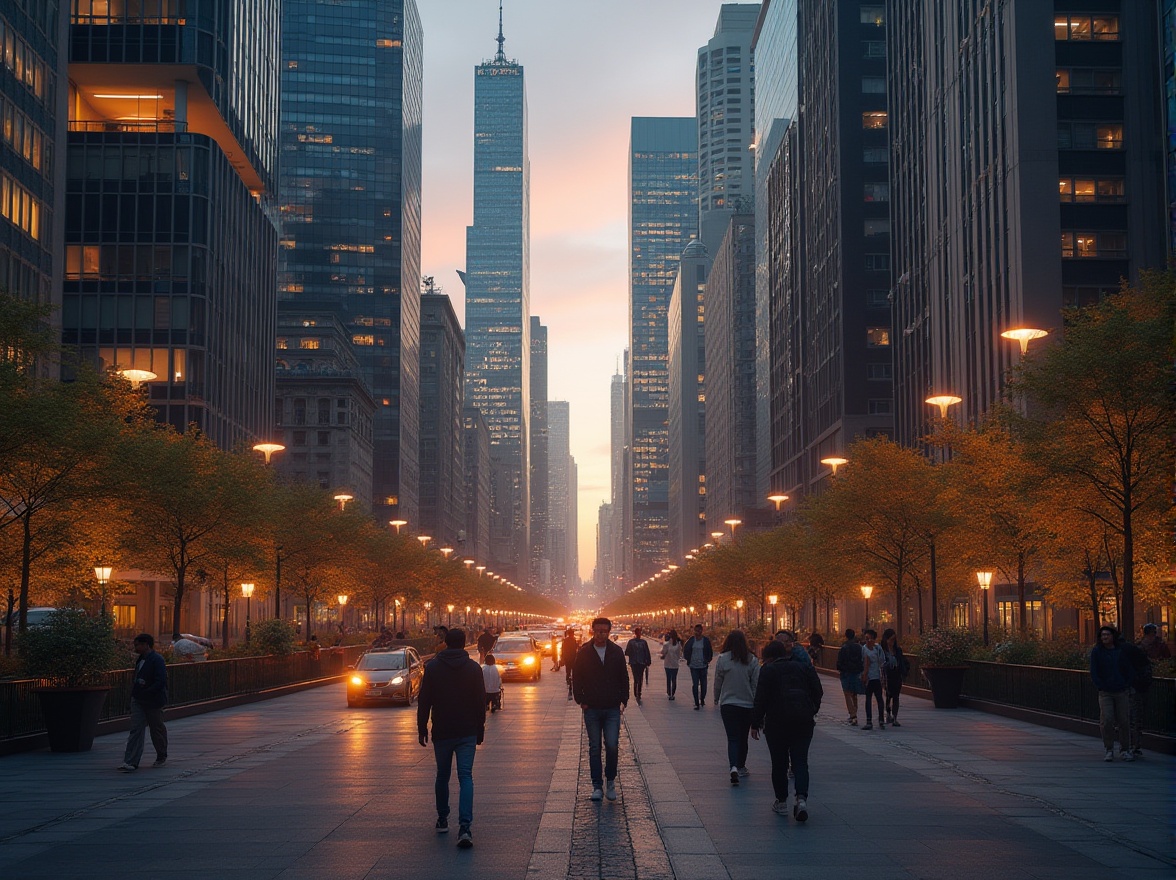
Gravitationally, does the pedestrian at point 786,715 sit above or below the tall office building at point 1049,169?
below

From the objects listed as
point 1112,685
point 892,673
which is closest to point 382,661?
point 892,673

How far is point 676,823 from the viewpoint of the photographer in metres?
13.6

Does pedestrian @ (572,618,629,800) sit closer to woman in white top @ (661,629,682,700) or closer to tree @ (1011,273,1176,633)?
tree @ (1011,273,1176,633)

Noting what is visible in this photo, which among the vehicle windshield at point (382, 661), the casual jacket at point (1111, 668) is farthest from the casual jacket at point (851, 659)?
the vehicle windshield at point (382, 661)

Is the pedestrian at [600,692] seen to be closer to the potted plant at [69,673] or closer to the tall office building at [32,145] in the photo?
the potted plant at [69,673]

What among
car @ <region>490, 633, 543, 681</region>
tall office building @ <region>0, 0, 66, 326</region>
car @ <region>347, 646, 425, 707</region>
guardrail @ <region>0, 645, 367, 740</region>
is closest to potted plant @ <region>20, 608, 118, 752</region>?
guardrail @ <region>0, 645, 367, 740</region>

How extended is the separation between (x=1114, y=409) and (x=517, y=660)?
2397cm

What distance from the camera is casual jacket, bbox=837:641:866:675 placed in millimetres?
25656

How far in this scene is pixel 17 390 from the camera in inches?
1287

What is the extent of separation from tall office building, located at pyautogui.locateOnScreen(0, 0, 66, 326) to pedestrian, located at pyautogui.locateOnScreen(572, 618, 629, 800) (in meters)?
53.8

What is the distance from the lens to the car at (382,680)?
3462 centimetres

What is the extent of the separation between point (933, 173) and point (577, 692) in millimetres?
73972

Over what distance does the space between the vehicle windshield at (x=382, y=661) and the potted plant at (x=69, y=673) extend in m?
13.3

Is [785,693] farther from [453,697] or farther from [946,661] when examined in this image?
[946,661]
